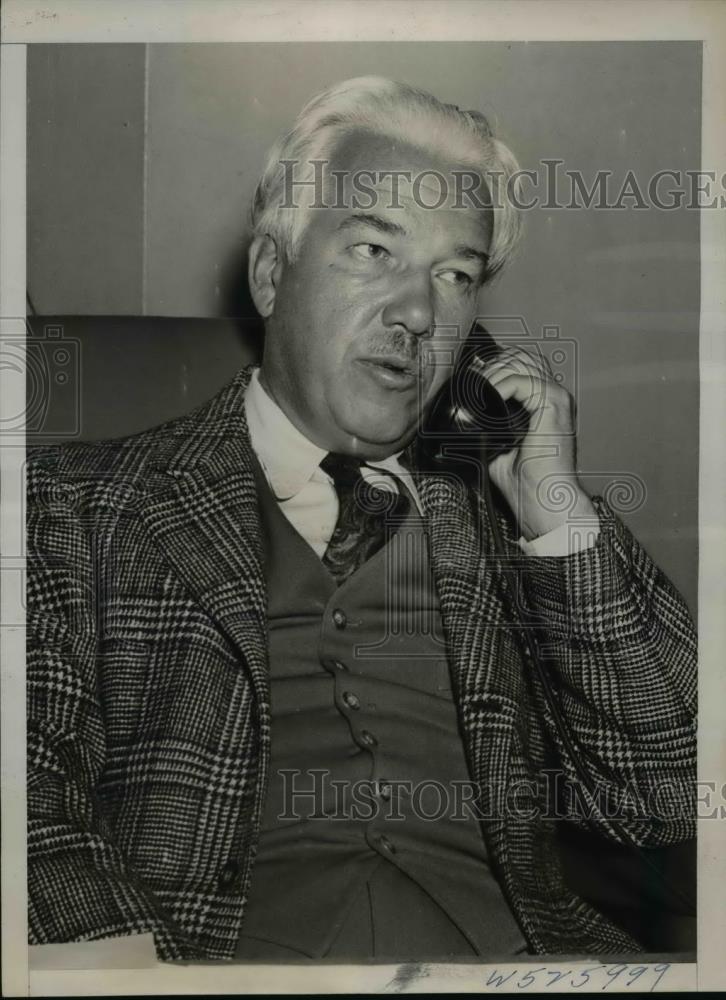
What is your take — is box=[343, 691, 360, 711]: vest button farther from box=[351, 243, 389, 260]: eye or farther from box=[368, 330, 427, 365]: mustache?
box=[351, 243, 389, 260]: eye

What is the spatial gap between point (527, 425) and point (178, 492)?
1.70 feet

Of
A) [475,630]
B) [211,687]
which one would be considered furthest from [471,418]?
[211,687]

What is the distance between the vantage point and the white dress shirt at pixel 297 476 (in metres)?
1.57

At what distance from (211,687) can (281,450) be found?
1.16 ft

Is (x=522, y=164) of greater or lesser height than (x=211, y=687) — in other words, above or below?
above

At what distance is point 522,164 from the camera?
1.58m

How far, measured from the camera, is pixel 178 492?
1.56 m

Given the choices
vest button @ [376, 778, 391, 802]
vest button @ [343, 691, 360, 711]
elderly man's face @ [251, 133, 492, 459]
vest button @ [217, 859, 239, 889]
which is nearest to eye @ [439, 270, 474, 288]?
elderly man's face @ [251, 133, 492, 459]

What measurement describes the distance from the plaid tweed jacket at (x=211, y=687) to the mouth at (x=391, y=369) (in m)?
0.16

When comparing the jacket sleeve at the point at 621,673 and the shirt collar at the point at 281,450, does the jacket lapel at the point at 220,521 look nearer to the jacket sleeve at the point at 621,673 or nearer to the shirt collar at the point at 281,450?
the shirt collar at the point at 281,450

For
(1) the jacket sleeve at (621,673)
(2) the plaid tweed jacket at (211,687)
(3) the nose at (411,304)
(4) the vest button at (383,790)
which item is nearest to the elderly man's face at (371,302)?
(3) the nose at (411,304)

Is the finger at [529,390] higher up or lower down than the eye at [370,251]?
lower down

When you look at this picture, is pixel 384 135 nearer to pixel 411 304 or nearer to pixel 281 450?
pixel 411 304

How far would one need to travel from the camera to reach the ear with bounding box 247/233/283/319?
1559 millimetres
